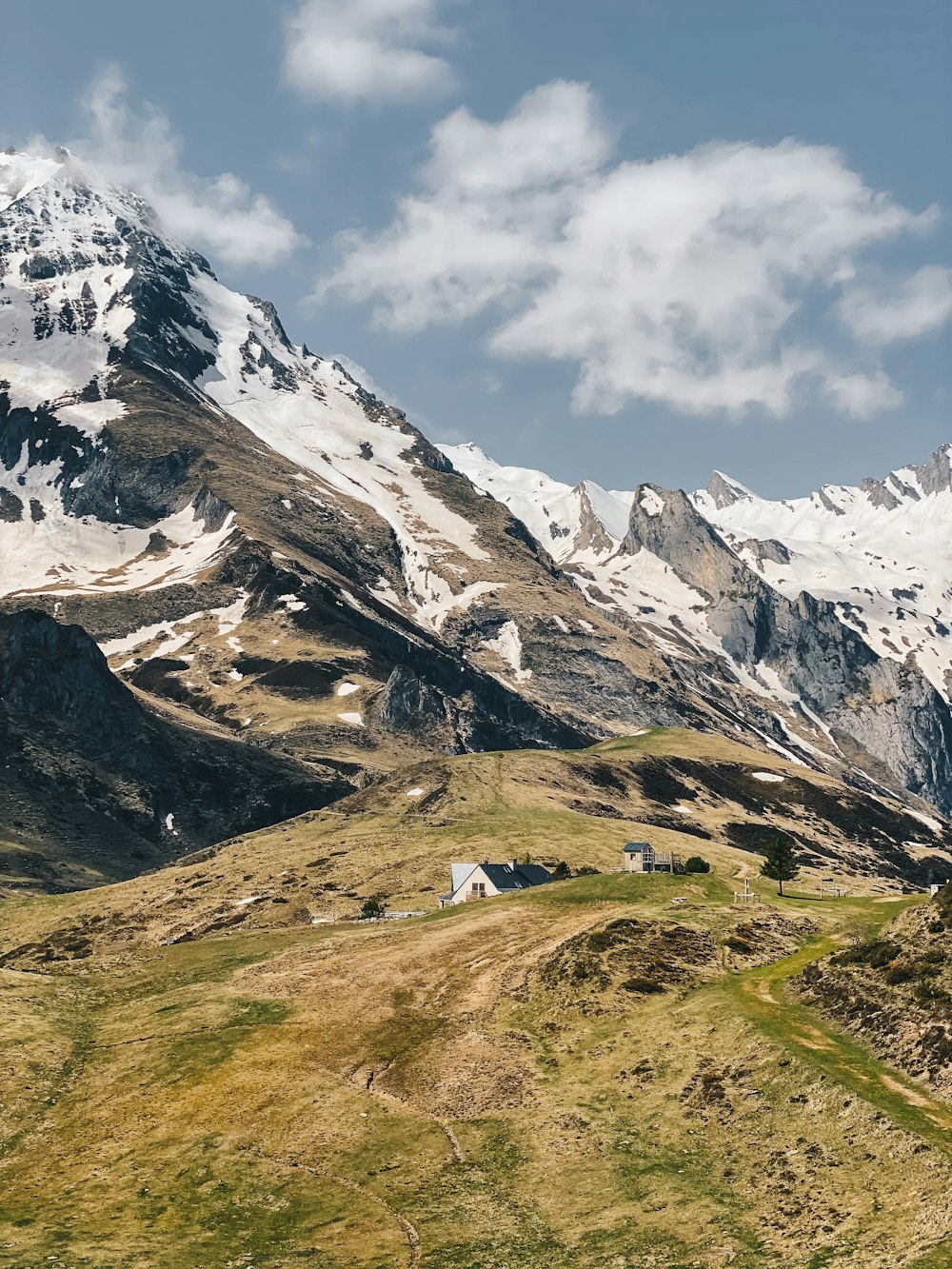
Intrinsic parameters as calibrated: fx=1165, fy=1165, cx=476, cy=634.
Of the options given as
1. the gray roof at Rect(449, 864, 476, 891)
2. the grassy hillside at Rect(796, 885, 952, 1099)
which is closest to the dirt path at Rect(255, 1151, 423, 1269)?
the grassy hillside at Rect(796, 885, 952, 1099)

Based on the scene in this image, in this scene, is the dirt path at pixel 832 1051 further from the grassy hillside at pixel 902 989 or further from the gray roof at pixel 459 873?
the gray roof at pixel 459 873

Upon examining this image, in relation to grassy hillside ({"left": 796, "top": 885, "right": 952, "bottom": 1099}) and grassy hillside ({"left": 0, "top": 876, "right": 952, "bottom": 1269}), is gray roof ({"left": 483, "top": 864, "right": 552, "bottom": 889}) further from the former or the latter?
grassy hillside ({"left": 796, "top": 885, "right": 952, "bottom": 1099})

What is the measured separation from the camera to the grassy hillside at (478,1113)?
1938 inches

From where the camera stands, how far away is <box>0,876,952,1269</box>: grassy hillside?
49.2 m

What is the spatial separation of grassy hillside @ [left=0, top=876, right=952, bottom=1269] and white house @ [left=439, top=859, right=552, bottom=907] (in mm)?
31776

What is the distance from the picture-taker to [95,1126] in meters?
66.2

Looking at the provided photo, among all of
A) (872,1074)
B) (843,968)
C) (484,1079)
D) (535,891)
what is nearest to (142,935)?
(535,891)

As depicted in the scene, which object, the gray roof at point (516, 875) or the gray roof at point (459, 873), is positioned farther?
the gray roof at point (459, 873)

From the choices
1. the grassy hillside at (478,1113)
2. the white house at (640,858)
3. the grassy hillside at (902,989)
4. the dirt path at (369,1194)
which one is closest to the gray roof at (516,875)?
the white house at (640,858)

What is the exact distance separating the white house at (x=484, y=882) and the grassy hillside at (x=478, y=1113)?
31.8 m

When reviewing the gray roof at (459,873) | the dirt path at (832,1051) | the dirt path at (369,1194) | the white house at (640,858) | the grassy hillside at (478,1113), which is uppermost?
the white house at (640,858)

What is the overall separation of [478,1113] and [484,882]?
65.5 m

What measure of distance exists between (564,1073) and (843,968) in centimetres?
1954

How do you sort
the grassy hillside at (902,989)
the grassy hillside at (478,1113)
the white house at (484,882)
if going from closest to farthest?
the grassy hillside at (478,1113)
the grassy hillside at (902,989)
the white house at (484,882)
